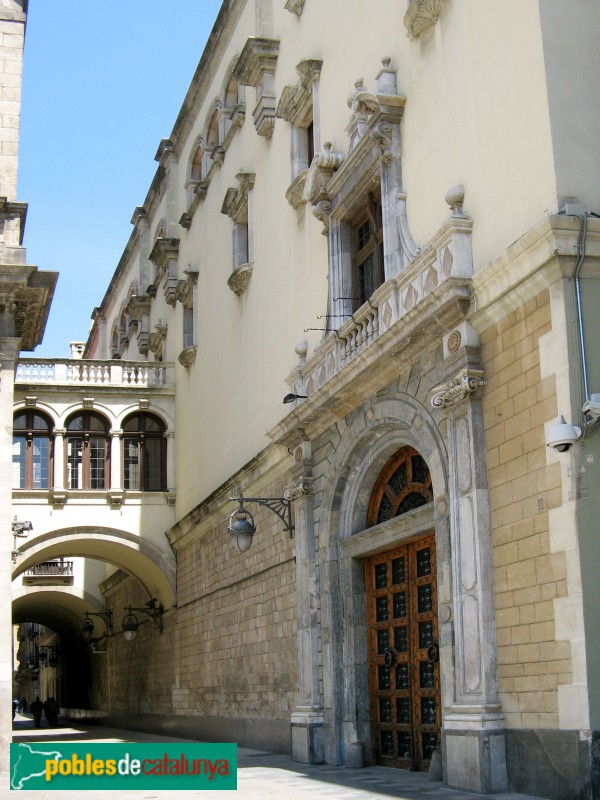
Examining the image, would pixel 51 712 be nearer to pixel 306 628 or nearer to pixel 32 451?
pixel 32 451

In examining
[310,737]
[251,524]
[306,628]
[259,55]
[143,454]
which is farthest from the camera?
[143,454]

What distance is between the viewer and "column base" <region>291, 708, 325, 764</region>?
48.5 feet

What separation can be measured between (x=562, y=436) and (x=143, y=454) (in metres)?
18.7

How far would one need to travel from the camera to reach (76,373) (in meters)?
27.0

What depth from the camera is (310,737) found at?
1481cm

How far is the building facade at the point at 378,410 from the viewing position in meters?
9.93

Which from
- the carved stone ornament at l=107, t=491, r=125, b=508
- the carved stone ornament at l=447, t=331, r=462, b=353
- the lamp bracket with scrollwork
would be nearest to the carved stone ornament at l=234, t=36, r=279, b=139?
the lamp bracket with scrollwork

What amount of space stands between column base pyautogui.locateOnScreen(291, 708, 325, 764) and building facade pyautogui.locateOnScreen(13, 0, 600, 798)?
50mm

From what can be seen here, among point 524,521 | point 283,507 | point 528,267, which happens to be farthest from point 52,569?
point 528,267

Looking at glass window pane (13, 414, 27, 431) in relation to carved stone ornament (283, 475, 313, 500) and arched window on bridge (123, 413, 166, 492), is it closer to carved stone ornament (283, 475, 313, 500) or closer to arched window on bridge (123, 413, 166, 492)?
arched window on bridge (123, 413, 166, 492)

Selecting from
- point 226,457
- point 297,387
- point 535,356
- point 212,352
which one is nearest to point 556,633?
point 535,356

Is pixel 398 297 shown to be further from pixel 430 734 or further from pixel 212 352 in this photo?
pixel 212 352

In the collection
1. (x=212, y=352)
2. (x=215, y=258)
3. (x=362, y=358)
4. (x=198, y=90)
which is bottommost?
(x=362, y=358)

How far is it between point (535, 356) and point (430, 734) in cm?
493
